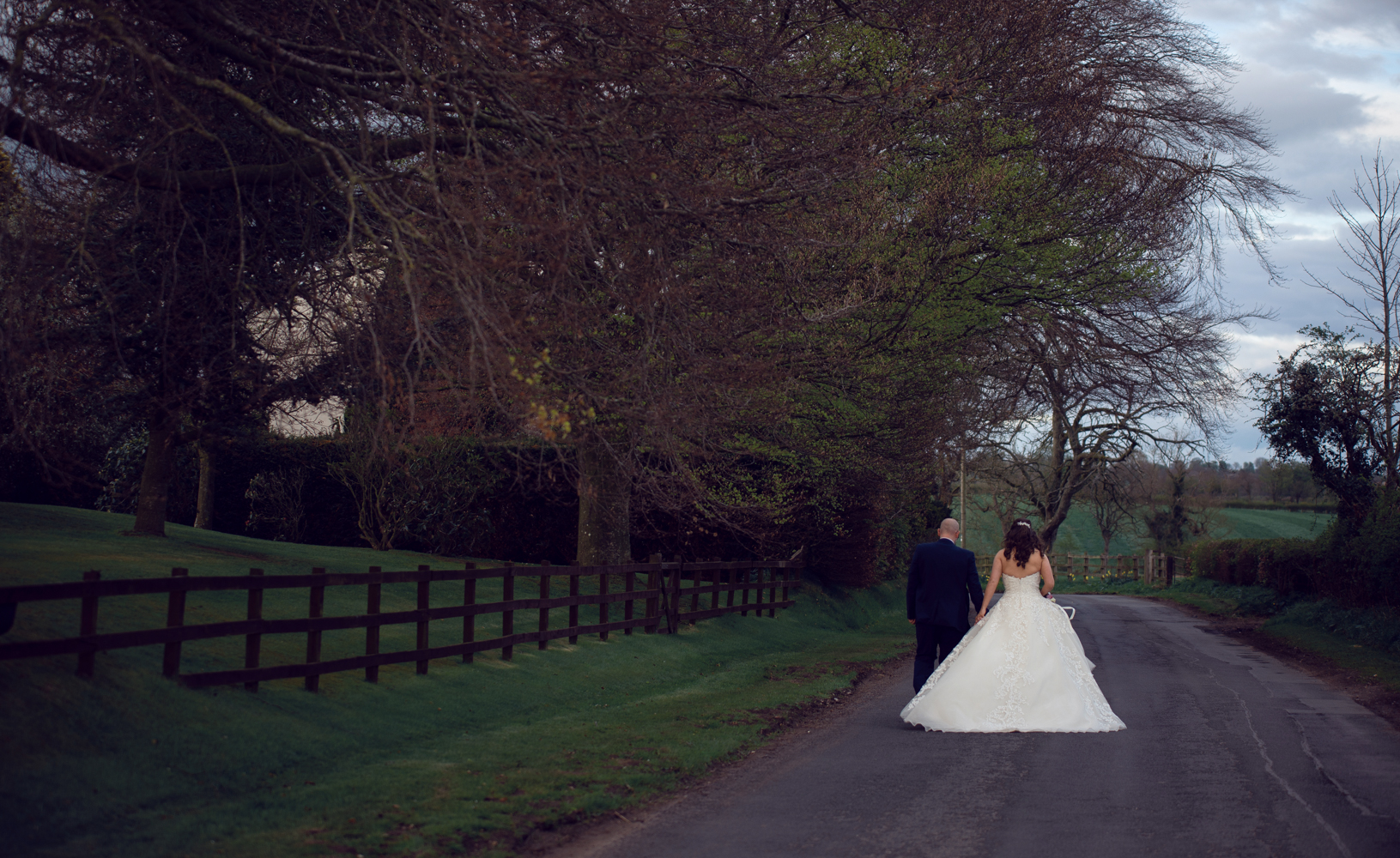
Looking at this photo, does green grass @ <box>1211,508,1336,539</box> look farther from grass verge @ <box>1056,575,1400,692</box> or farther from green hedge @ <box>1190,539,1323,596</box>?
grass verge @ <box>1056,575,1400,692</box>

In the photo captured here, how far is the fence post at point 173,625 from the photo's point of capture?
8594 millimetres

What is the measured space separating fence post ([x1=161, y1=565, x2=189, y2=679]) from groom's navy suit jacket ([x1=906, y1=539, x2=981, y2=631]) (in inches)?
270

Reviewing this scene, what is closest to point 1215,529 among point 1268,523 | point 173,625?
point 1268,523

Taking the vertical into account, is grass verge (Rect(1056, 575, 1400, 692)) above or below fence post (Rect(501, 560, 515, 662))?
below

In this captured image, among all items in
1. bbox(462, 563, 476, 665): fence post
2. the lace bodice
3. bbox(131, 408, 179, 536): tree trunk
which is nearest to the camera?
the lace bodice

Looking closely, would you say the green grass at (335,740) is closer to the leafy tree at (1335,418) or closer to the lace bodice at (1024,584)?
the lace bodice at (1024,584)

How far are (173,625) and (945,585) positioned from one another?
288 inches

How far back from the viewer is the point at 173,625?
342 inches

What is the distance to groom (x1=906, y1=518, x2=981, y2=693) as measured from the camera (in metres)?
11.6

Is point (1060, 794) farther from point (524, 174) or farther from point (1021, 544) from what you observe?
point (524, 174)

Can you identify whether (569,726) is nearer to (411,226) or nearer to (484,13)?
(411,226)

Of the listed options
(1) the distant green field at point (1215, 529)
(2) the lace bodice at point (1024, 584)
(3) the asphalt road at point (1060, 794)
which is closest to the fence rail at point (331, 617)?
(3) the asphalt road at point (1060, 794)

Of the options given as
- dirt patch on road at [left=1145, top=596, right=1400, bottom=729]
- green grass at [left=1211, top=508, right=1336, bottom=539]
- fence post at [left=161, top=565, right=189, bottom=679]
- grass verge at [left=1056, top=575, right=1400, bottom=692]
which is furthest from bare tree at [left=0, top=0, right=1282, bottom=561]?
green grass at [left=1211, top=508, right=1336, bottom=539]

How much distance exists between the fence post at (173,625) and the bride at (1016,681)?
6.46 metres
